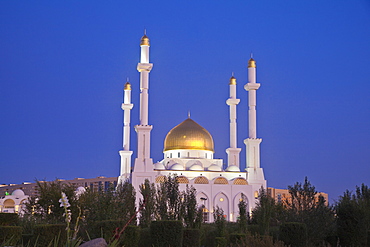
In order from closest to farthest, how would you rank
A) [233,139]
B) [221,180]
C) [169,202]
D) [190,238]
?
[190,238] < [169,202] < [221,180] < [233,139]

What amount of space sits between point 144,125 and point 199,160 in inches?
370

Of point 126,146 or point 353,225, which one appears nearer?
point 353,225

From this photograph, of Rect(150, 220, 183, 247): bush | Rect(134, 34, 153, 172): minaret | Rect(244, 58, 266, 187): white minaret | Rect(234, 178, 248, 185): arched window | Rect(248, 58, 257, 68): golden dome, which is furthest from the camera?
Rect(248, 58, 257, 68): golden dome

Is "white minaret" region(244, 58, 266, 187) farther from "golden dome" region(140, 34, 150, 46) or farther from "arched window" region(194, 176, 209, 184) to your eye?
"golden dome" region(140, 34, 150, 46)

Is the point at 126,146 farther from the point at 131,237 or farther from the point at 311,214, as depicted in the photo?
the point at 131,237

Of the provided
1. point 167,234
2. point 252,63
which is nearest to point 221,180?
point 252,63

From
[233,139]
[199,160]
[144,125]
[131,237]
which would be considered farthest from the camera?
[199,160]

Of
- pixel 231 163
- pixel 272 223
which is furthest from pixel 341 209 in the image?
pixel 231 163

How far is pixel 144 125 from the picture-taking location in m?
38.9

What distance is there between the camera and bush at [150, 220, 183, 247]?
14.2 metres

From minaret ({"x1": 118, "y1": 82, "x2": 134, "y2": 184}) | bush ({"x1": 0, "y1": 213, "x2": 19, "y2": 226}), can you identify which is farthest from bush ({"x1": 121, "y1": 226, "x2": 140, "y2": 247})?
minaret ({"x1": 118, "y1": 82, "x2": 134, "y2": 184})

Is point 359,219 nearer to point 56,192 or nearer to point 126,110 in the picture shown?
point 56,192

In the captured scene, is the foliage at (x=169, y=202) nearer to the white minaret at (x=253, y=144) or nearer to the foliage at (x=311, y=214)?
the foliage at (x=311, y=214)

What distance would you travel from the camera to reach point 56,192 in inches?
985
